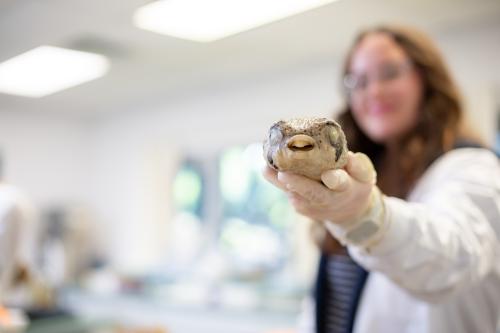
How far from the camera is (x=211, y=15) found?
2848 mm

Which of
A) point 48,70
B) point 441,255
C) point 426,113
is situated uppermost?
point 48,70

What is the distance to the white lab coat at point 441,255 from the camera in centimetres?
97

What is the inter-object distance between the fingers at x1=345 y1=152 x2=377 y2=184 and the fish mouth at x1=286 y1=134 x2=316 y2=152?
0.14 m

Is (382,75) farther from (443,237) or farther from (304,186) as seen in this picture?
(304,186)

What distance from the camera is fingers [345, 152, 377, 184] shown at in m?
0.81

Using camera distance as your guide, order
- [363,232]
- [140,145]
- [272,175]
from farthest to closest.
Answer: [140,145]
[363,232]
[272,175]

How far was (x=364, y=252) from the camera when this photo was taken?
0.98 metres

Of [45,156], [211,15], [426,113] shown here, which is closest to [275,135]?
[426,113]

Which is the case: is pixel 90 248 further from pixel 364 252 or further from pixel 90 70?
pixel 364 252

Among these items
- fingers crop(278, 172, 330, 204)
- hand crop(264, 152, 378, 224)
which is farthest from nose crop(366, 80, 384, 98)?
fingers crop(278, 172, 330, 204)

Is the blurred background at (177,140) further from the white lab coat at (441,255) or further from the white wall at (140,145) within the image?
the white lab coat at (441,255)

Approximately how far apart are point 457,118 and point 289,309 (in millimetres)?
2559

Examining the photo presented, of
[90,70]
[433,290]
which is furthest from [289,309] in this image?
[433,290]

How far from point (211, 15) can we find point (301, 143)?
2.31m
